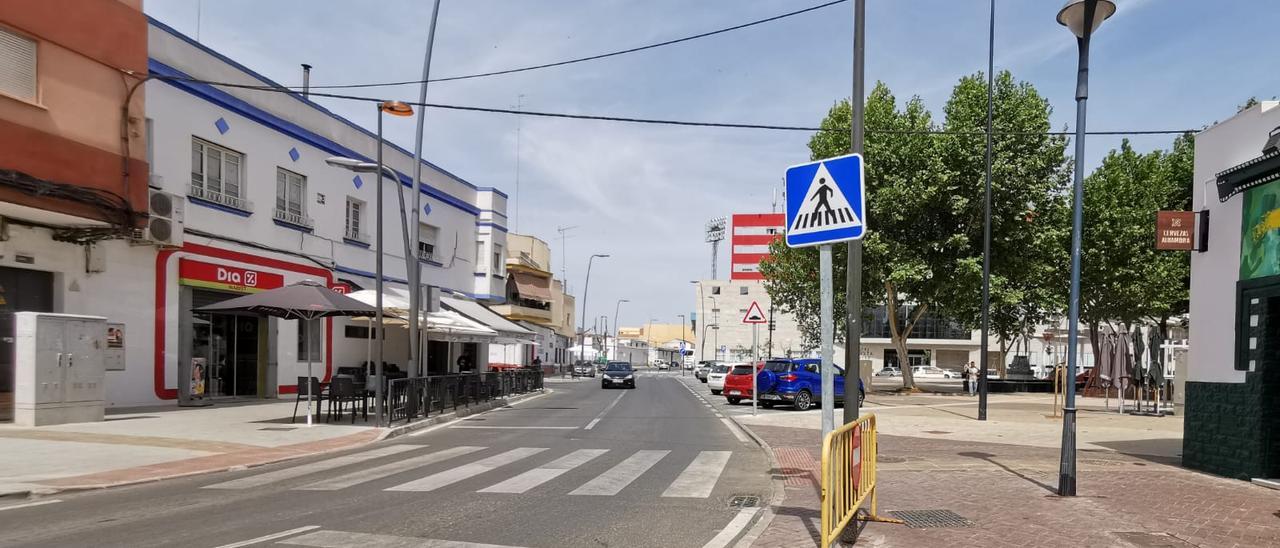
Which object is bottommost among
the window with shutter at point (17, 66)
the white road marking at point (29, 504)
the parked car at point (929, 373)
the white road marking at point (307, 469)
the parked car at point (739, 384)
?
the parked car at point (929, 373)

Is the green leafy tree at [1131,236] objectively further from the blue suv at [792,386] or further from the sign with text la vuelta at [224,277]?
the sign with text la vuelta at [224,277]

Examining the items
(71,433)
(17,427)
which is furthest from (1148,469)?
(17,427)

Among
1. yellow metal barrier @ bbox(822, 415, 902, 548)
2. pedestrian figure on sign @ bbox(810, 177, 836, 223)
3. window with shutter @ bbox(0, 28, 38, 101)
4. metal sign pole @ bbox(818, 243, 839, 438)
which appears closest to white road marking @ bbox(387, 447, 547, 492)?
yellow metal barrier @ bbox(822, 415, 902, 548)

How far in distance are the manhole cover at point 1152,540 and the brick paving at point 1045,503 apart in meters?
0.01

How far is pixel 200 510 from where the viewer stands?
781 centimetres

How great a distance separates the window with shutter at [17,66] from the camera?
15008 mm

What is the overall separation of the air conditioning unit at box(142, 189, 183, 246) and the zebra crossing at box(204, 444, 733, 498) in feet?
29.5

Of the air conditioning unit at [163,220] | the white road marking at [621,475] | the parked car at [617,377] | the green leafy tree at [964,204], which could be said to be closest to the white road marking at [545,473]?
the white road marking at [621,475]

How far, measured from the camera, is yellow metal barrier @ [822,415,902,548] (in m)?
5.86

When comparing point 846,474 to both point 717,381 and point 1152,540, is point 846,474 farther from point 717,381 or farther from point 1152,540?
point 717,381

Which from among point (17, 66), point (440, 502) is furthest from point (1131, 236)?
point (17, 66)

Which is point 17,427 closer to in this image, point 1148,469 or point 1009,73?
point 1148,469

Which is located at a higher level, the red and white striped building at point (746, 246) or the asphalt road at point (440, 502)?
the red and white striped building at point (746, 246)

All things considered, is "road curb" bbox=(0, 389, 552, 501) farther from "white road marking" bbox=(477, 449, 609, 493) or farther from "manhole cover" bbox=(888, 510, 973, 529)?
"manhole cover" bbox=(888, 510, 973, 529)
